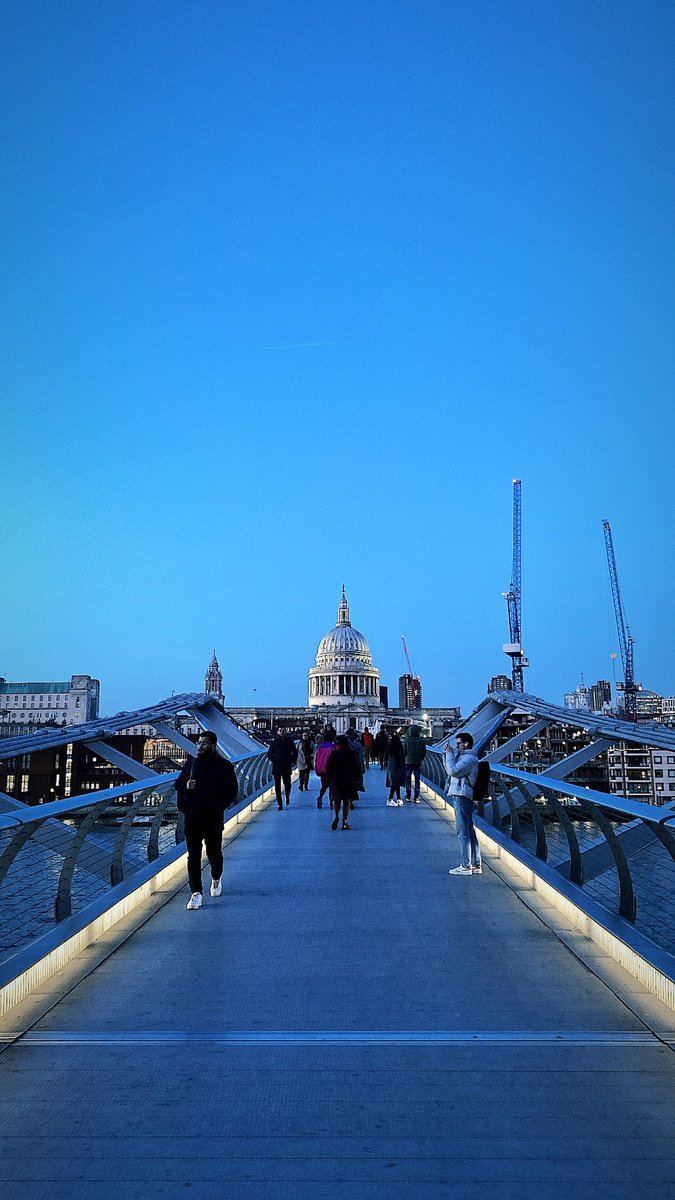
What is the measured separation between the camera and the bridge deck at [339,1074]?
3607 millimetres

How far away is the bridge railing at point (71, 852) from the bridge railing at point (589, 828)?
363 cm

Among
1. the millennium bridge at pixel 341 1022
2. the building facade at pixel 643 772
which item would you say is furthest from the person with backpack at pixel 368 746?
the building facade at pixel 643 772

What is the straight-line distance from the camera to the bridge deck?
3.61 metres

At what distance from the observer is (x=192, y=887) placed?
8602 mm

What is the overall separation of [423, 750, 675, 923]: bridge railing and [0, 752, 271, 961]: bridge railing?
11.9ft

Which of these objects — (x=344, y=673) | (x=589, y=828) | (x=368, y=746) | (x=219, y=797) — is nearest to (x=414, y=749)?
(x=219, y=797)

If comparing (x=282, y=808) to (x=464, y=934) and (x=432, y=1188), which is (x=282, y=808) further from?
(x=432, y=1188)

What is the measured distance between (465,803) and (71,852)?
15.6 ft

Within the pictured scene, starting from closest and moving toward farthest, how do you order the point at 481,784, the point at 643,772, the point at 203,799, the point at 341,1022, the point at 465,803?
the point at 341,1022, the point at 203,799, the point at 465,803, the point at 481,784, the point at 643,772

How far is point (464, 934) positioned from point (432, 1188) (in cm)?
402

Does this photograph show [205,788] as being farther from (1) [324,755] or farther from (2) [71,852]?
(1) [324,755]

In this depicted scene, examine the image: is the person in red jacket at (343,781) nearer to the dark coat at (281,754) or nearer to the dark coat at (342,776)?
the dark coat at (342,776)

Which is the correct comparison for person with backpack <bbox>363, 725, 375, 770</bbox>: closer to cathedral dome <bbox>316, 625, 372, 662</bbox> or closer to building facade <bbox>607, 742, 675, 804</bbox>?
building facade <bbox>607, 742, 675, 804</bbox>

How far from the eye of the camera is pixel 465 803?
10367mm
